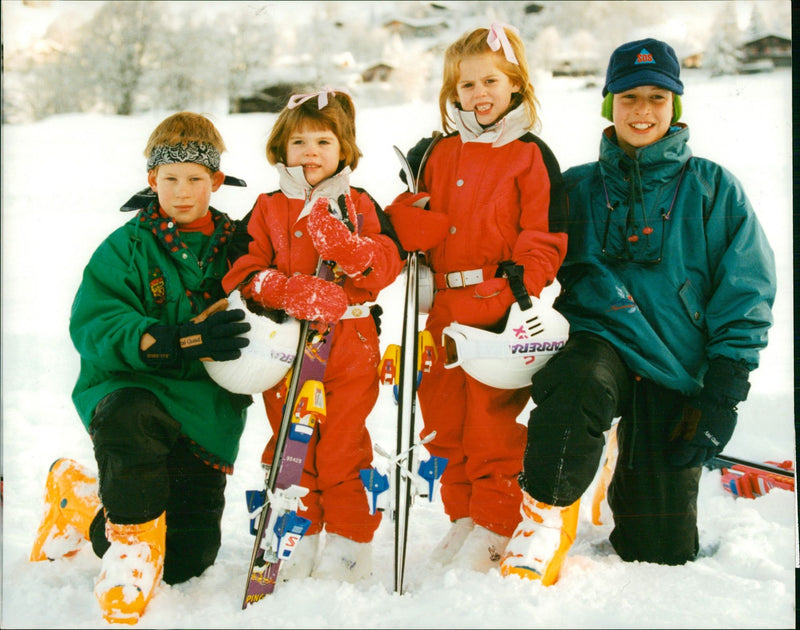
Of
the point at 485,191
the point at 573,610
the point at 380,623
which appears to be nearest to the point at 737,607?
the point at 573,610

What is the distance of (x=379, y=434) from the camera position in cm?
318

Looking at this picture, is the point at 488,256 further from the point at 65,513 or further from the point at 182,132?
the point at 65,513

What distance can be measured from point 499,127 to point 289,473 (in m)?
1.32

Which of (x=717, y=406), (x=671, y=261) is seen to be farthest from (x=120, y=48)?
(x=717, y=406)

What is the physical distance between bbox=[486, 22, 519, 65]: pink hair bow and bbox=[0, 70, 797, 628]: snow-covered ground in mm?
298

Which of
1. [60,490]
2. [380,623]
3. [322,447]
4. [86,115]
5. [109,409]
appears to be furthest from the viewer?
[86,115]

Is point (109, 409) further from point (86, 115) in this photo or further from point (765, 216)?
point (765, 216)

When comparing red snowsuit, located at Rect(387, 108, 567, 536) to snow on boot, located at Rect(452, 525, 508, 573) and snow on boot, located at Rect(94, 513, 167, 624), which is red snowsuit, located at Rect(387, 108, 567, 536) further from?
snow on boot, located at Rect(94, 513, 167, 624)

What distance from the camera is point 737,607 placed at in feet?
6.46

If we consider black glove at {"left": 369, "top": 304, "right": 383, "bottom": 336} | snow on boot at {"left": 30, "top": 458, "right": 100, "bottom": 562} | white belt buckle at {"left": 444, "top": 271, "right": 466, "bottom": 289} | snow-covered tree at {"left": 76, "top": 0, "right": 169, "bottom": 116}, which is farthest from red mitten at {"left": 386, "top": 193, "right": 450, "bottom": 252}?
snow on boot at {"left": 30, "top": 458, "right": 100, "bottom": 562}

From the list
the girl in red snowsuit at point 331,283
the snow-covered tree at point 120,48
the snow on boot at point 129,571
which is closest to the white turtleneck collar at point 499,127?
the girl in red snowsuit at point 331,283

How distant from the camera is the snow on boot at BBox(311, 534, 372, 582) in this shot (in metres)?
2.18

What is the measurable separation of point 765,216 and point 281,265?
168 centimetres

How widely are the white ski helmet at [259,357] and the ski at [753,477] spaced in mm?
1869
